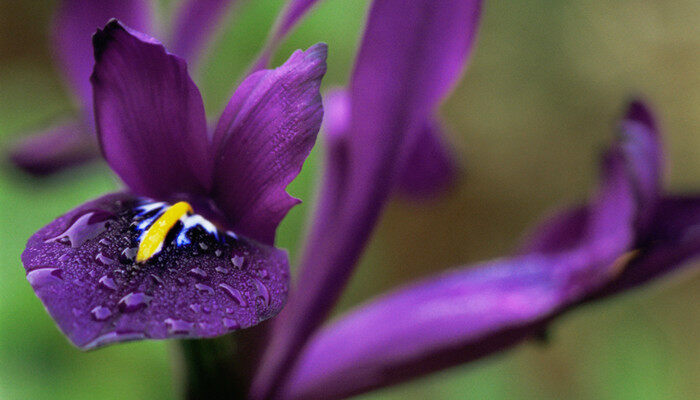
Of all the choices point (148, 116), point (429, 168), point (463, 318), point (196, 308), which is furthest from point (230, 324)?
point (429, 168)

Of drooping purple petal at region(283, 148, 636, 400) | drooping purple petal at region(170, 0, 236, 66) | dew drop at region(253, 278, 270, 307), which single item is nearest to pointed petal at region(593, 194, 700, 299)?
drooping purple petal at region(283, 148, 636, 400)

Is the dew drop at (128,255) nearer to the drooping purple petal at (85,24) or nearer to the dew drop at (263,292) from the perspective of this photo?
the dew drop at (263,292)

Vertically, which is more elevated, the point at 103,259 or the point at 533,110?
the point at 103,259

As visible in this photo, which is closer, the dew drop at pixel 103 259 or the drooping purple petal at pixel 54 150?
the dew drop at pixel 103 259

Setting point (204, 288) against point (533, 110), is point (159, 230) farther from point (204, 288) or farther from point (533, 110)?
point (533, 110)

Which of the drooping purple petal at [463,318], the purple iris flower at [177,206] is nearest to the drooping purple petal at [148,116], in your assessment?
the purple iris flower at [177,206]

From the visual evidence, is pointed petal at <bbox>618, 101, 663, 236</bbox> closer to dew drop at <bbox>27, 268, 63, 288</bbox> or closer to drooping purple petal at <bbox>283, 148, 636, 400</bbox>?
drooping purple petal at <bbox>283, 148, 636, 400</bbox>
